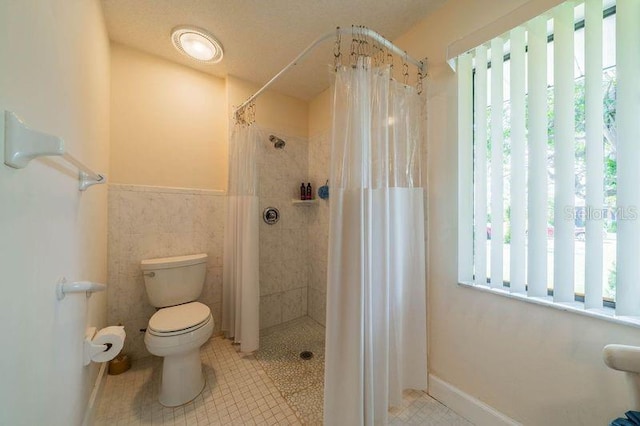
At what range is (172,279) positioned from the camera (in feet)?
5.68

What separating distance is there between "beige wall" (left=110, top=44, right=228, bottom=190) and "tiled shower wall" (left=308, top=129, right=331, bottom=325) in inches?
35.4

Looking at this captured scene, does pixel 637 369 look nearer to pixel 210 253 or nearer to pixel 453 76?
pixel 453 76

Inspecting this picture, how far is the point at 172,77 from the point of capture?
1.96m

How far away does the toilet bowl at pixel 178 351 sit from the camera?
4.47 feet

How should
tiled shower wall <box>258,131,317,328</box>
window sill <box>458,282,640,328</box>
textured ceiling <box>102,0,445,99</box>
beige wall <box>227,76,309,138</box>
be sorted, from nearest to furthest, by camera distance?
window sill <box>458,282,640,328</box>, textured ceiling <box>102,0,445,99</box>, beige wall <box>227,76,309,138</box>, tiled shower wall <box>258,131,317,328</box>

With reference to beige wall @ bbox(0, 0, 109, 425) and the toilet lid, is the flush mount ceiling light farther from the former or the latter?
the toilet lid

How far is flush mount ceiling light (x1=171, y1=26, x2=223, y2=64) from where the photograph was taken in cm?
161

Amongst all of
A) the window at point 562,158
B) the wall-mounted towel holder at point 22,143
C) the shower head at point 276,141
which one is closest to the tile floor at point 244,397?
the window at point 562,158

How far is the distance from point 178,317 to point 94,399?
0.53 m

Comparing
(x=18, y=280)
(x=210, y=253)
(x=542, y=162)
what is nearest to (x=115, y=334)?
(x=18, y=280)

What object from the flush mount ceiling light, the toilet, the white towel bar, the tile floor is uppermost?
the flush mount ceiling light

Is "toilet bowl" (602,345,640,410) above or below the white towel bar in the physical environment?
below

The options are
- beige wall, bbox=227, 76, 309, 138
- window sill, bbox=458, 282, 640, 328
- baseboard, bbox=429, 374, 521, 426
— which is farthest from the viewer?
beige wall, bbox=227, 76, 309, 138

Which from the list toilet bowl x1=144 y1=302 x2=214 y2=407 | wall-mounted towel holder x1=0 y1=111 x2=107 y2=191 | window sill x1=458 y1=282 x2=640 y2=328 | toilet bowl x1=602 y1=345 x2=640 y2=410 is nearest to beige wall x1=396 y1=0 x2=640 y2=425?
window sill x1=458 y1=282 x2=640 y2=328
